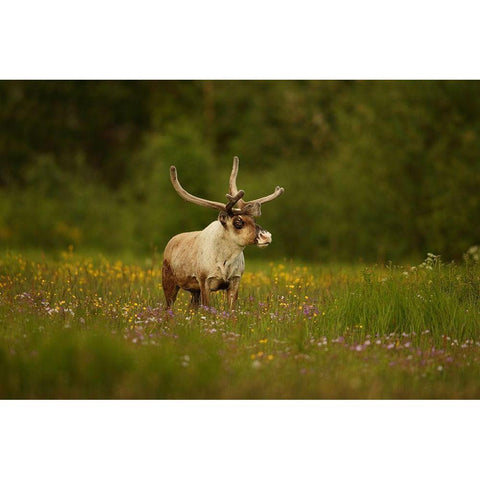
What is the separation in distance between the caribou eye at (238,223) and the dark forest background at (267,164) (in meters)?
4.73

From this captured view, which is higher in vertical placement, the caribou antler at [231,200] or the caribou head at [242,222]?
the caribou antler at [231,200]

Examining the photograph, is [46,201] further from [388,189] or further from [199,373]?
[199,373]

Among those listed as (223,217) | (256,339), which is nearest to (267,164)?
(223,217)

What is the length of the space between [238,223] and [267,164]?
11503 mm

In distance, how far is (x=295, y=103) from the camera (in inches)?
741

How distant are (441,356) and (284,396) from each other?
1.72 m

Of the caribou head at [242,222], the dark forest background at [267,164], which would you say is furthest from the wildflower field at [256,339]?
the dark forest background at [267,164]

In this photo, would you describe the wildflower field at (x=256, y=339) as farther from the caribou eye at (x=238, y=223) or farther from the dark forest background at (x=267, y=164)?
Answer: the dark forest background at (x=267, y=164)

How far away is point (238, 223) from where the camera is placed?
24.0ft

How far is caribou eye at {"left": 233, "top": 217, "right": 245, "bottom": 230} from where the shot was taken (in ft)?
24.0

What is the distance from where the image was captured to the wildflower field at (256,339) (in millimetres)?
6113

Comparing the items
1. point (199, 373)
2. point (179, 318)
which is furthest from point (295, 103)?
point (199, 373)

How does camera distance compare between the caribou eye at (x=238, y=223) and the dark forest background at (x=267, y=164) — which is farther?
the dark forest background at (x=267, y=164)

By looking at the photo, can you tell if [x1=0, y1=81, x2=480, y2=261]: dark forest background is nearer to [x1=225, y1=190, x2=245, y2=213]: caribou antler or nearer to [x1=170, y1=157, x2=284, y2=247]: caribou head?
[x1=170, y1=157, x2=284, y2=247]: caribou head
